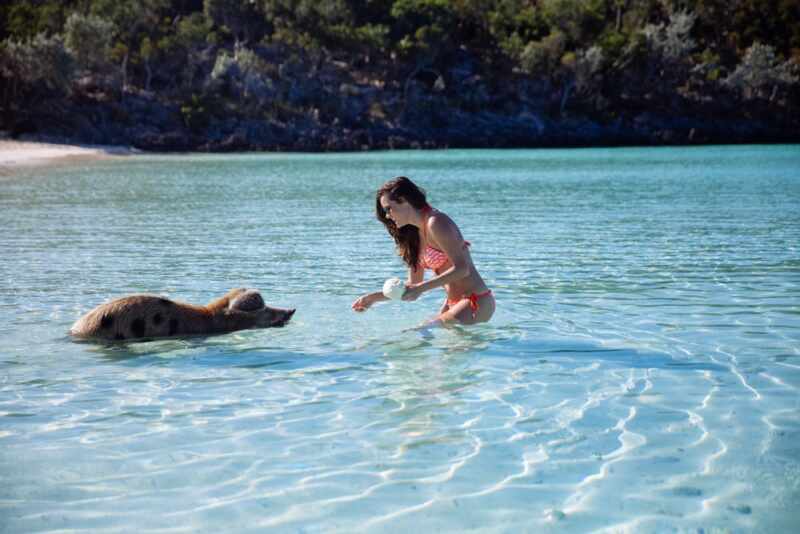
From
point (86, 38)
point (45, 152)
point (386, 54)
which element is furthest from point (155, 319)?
point (386, 54)

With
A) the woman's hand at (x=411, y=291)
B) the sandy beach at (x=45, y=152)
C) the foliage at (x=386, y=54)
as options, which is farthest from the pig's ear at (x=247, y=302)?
the foliage at (x=386, y=54)

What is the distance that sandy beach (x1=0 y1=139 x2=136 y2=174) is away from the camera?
1767 inches

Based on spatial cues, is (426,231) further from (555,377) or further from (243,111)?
(243,111)

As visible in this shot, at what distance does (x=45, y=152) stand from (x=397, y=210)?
2023 inches

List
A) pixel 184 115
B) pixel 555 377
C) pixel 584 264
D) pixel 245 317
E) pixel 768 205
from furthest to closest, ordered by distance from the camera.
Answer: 1. pixel 184 115
2. pixel 768 205
3. pixel 584 264
4. pixel 245 317
5. pixel 555 377

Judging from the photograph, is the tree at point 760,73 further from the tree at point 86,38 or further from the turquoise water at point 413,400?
the turquoise water at point 413,400

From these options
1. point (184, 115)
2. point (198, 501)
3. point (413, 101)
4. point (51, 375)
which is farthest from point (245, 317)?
point (413, 101)

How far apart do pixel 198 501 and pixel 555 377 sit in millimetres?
2795

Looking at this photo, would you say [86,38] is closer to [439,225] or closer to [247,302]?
[247,302]

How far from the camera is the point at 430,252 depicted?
7035 mm

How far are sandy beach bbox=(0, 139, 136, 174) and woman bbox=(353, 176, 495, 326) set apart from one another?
124 feet

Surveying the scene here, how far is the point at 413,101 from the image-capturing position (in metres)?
74.9

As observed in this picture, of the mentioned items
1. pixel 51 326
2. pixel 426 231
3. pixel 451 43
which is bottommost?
pixel 51 326

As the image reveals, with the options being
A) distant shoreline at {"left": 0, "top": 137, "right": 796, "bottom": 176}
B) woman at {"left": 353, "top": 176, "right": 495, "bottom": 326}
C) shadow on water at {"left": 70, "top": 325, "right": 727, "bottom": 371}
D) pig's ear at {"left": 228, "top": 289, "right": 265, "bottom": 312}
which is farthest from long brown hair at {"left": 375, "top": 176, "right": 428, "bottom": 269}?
distant shoreline at {"left": 0, "top": 137, "right": 796, "bottom": 176}
